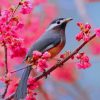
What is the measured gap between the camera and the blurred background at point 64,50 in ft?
13.0

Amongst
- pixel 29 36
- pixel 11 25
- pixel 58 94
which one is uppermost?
pixel 29 36

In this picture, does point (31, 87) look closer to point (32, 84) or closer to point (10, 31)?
point (32, 84)

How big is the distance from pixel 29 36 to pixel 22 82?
191 centimetres

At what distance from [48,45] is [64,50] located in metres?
2.18

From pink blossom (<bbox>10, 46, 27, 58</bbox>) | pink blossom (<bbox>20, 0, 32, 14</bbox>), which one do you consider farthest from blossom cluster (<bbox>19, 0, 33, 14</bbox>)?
pink blossom (<bbox>10, 46, 27, 58</bbox>)

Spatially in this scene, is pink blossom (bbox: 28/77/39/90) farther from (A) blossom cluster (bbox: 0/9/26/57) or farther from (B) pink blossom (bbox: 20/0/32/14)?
(B) pink blossom (bbox: 20/0/32/14)

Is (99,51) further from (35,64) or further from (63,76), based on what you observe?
(35,64)

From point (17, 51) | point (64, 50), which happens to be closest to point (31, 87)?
point (17, 51)


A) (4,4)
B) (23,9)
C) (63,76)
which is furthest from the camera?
(63,76)

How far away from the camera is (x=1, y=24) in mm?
2207

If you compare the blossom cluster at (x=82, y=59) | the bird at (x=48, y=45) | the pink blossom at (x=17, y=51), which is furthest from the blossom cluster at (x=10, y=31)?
the blossom cluster at (x=82, y=59)

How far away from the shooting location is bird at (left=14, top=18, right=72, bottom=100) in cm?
218

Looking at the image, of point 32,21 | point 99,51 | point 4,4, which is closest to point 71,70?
point 99,51

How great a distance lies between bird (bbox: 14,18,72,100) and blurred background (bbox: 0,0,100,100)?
0.44m
